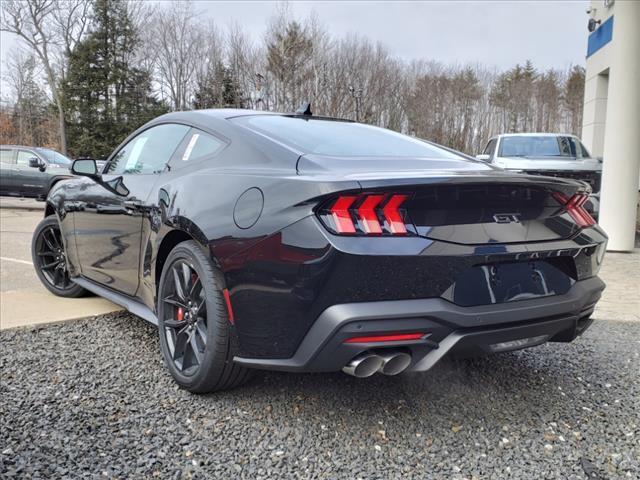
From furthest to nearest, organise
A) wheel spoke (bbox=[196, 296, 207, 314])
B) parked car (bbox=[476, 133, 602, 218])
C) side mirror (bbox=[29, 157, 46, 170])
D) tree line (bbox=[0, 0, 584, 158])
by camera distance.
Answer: tree line (bbox=[0, 0, 584, 158]) < side mirror (bbox=[29, 157, 46, 170]) < parked car (bbox=[476, 133, 602, 218]) < wheel spoke (bbox=[196, 296, 207, 314])

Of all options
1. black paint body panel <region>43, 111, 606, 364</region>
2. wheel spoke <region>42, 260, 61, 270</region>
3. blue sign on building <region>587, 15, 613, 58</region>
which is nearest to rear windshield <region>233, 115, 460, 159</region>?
black paint body panel <region>43, 111, 606, 364</region>

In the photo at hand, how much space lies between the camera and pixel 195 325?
8.74ft

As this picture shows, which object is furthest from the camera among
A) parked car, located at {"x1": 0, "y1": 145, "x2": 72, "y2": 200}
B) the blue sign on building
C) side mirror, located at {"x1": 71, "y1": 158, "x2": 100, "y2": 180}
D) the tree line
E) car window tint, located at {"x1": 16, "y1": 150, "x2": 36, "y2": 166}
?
the tree line

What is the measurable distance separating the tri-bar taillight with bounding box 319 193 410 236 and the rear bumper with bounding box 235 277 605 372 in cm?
27

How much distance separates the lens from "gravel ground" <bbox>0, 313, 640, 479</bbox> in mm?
2094

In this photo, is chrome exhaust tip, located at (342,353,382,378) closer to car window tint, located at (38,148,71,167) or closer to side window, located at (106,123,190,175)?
side window, located at (106,123,190,175)

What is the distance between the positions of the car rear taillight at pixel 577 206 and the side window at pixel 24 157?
15.1 m

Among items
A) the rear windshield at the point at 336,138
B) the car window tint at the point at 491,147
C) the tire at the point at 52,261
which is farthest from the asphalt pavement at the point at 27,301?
the car window tint at the point at 491,147

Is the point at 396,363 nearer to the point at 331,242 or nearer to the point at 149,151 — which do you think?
the point at 331,242

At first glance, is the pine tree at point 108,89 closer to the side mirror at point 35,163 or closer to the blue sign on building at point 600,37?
the side mirror at point 35,163

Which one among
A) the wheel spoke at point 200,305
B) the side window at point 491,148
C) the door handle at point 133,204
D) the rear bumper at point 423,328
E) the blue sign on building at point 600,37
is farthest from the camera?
the blue sign on building at point 600,37

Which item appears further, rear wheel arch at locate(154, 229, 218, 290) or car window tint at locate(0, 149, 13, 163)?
car window tint at locate(0, 149, 13, 163)

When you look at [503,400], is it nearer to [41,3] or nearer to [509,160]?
[509,160]

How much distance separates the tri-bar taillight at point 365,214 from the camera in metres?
2.03
